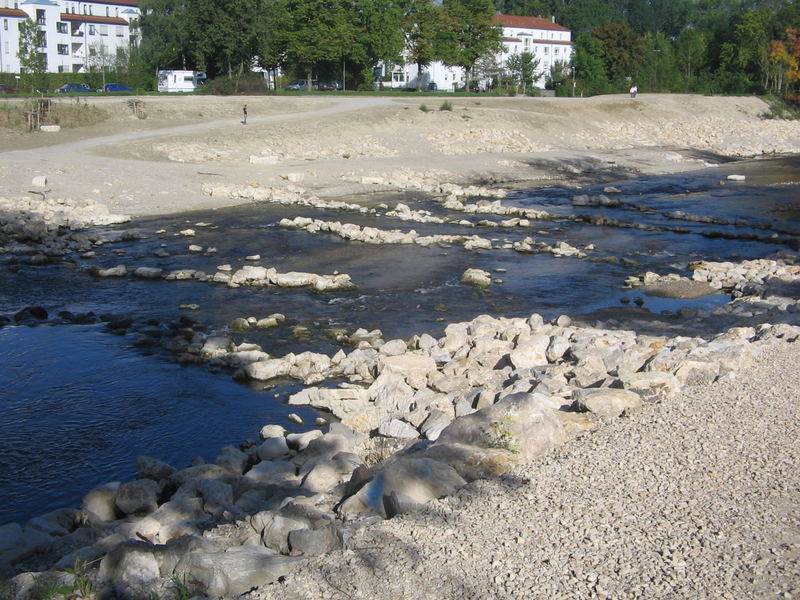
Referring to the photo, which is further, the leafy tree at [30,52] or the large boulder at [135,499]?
the leafy tree at [30,52]

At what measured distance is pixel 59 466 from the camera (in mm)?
10273

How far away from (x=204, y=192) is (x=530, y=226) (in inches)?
466

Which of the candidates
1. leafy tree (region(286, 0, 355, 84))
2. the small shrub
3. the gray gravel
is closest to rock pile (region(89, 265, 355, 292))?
the small shrub

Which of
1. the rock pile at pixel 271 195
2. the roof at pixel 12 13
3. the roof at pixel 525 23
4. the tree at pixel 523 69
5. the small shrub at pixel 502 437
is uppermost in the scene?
the roof at pixel 525 23

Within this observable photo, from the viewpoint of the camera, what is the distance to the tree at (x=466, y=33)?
6975 cm

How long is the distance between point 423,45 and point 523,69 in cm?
1298

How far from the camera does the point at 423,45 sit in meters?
68.1

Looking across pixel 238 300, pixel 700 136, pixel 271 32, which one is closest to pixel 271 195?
pixel 238 300

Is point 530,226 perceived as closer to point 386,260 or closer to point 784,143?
point 386,260

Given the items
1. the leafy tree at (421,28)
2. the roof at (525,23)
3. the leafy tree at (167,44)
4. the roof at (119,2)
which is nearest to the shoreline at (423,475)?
the leafy tree at (167,44)

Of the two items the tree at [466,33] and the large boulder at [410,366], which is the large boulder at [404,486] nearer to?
the large boulder at [410,366]

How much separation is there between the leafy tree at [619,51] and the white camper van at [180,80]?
131 feet

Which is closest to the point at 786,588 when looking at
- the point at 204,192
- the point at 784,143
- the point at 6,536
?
the point at 6,536

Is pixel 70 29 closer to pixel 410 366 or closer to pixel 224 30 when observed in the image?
pixel 224 30
